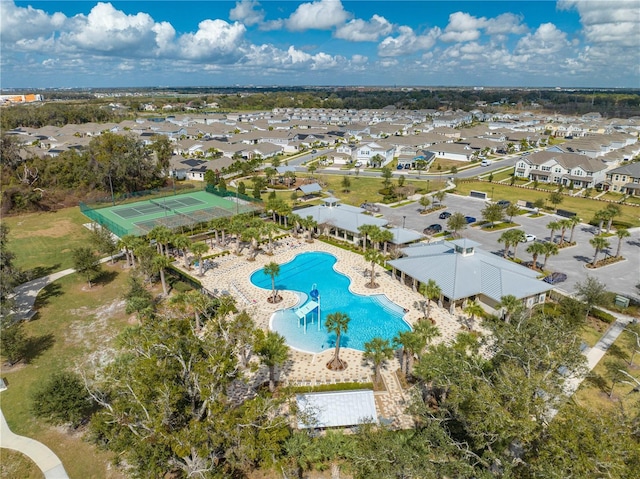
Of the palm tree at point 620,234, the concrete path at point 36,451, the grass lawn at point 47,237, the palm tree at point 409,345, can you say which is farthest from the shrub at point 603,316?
the grass lawn at point 47,237

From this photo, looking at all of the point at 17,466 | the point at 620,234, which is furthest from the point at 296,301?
the point at 620,234

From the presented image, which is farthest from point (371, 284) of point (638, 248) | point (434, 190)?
point (434, 190)

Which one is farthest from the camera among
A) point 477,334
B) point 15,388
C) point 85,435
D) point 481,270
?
point 481,270

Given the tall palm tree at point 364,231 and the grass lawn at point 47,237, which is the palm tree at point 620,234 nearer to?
the tall palm tree at point 364,231

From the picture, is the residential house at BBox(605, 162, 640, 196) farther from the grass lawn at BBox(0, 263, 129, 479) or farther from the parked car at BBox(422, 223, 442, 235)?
the grass lawn at BBox(0, 263, 129, 479)

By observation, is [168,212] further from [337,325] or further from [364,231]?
[337,325]

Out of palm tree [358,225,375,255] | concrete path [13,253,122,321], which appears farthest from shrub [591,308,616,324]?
concrete path [13,253,122,321]

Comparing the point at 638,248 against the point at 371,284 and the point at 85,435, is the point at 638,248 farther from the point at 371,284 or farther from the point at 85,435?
the point at 85,435
